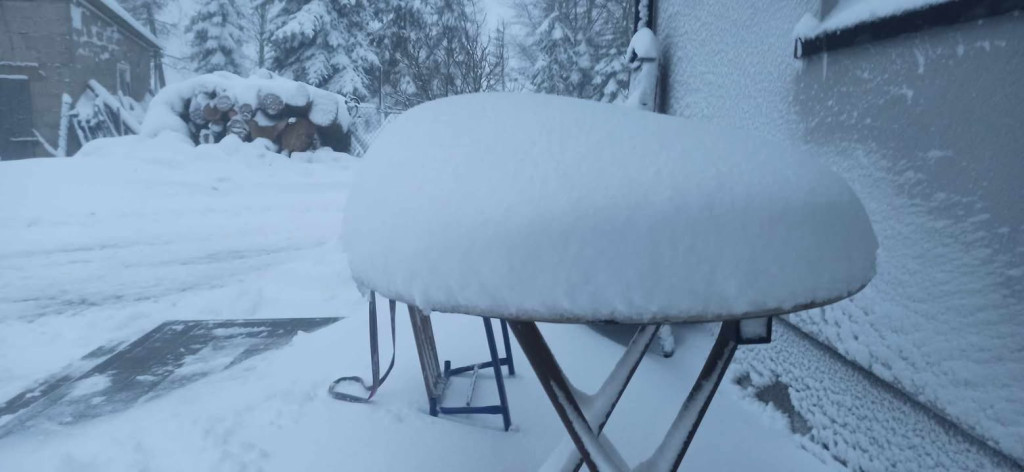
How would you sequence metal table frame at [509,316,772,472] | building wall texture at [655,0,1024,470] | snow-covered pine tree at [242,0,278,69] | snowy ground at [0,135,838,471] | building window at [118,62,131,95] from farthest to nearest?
snow-covered pine tree at [242,0,278,69]
building window at [118,62,131,95]
snowy ground at [0,135,838,471]
building wall texture at [655,0,1024,470]
metal table frame at [509,316,772,472]

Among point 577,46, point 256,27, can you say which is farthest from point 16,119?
point 577,46

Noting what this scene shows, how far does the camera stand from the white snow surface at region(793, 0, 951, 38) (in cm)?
156

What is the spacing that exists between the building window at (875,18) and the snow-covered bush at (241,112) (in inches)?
425

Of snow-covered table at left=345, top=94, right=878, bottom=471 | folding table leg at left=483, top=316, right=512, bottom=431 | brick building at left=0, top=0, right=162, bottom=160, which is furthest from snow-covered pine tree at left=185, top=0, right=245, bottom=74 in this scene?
snow-covered table at left=345, top=94, right=878, bottom=471

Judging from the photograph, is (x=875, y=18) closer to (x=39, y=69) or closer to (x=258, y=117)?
(x=258, y=117)

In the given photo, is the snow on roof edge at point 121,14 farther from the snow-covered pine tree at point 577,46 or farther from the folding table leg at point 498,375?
the folding table leg at point 498,375

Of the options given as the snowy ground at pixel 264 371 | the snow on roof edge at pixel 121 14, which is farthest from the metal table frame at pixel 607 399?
the snow on roof edge at pixel 121 14

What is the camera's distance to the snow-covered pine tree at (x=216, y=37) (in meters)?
22.1

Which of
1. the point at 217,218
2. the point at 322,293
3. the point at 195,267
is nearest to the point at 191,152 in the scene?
the point at 217,218

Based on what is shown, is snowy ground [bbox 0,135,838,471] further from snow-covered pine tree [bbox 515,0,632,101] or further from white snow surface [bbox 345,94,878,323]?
snow-covered pine tree [bbox 515,0,632,101]

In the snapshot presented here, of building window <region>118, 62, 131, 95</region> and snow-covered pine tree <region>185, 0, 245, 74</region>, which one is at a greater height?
snow-covered pine tree <region>185, 0, 245, 74</region>

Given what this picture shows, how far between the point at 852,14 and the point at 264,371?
2.74 meters

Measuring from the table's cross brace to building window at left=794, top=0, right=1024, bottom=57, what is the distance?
3.43 ft

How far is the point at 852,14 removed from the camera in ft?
5.91
